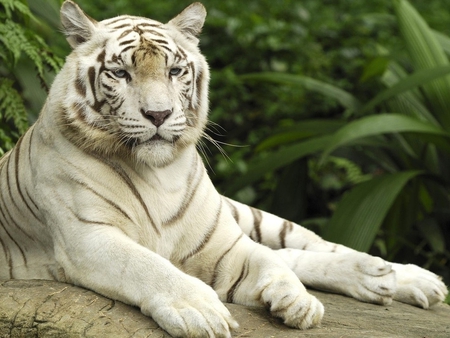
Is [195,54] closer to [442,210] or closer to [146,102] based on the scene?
[146,102]

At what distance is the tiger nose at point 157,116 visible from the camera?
2.57m

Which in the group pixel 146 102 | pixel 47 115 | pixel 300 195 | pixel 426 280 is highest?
pixel 146 102

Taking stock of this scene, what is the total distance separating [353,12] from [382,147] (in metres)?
3.43

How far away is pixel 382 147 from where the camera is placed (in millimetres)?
5859

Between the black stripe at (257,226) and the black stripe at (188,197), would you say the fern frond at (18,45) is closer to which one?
the black stripe at (188,197)

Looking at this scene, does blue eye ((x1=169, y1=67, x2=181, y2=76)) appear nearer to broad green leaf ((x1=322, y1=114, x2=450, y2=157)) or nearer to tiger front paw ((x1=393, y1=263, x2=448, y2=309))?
tiger front paw ((x1=393, y1=263, x2=448, y2=309))

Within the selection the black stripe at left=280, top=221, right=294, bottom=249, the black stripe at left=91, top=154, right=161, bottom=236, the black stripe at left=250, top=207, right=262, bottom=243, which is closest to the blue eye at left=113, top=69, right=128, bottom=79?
the black stripe at left=91, top=154, right=161, bottom=236

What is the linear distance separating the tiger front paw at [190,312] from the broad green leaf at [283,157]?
105 inches

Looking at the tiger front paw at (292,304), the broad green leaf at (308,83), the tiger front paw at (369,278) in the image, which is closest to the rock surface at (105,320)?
the tiger front paw at (292,304)

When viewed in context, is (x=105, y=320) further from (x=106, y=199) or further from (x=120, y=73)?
(x=120, y=73)

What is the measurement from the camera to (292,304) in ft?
8.23

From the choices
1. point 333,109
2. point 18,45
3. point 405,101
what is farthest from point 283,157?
point 333,109

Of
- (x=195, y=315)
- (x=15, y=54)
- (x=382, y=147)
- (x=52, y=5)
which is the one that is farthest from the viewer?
(x=382, y=147)

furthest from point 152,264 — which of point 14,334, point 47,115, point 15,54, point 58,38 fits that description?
point 58,38
